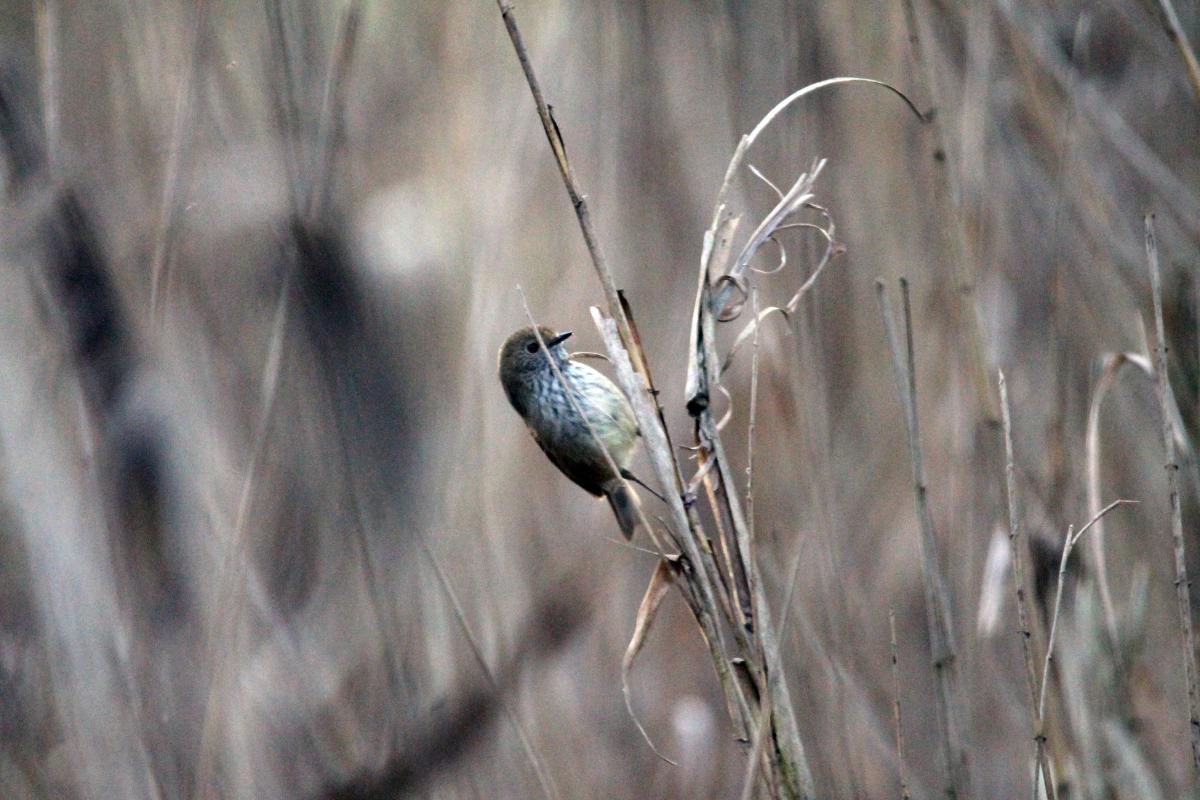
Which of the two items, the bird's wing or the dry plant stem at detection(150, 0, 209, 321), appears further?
the bird's wing

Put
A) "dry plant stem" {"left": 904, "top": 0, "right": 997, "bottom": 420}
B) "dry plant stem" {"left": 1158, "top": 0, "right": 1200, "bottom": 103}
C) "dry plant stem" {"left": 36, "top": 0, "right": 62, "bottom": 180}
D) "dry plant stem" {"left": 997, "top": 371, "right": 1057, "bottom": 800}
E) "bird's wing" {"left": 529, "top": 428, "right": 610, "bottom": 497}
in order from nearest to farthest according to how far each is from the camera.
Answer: "dry plant stem" {"left": 997, "top": 371, "right": 1057, "bottom": 800}, "dry plant stem" {"left": 1158, "top": 0, "right": 1200, "bottom": 103}, "dry plant stem" {"left": 904, "top": 0, "right": 997, "bottom": 420}, "dry plant stem" {"left": 36, "top": 0, "right": 62, "bottom": 180}, "bird's wing" {"left": 529, "top": 428, "right": 610, "bottom": 497}

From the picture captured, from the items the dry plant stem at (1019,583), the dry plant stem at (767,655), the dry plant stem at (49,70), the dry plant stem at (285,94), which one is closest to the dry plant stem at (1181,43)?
the dry plant stem at (1019,583)

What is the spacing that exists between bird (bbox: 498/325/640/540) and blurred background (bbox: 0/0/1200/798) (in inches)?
3.3

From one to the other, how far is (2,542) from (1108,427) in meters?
2.11

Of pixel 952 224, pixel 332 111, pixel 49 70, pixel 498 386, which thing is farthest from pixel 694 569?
pixel 498 386

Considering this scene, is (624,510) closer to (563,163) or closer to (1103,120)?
(1103,120)

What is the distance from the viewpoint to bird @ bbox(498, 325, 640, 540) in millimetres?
2387

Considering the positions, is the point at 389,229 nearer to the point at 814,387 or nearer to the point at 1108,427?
the point at 814,387

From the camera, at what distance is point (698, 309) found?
125cm

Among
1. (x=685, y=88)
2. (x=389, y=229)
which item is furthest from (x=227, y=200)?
(x=685, y=88)

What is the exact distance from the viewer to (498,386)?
8.59 ft

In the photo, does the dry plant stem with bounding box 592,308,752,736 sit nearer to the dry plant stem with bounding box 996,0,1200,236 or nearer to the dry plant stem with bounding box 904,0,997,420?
the dry plant stem with bounding box 904,0,997,420

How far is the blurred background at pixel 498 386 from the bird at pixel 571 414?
83 mm

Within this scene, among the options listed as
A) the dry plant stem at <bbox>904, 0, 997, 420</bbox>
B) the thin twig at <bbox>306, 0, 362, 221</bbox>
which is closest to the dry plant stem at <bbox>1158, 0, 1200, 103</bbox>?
the dry plant stem at <bbox>904, 0, 997, 420</bbox>
